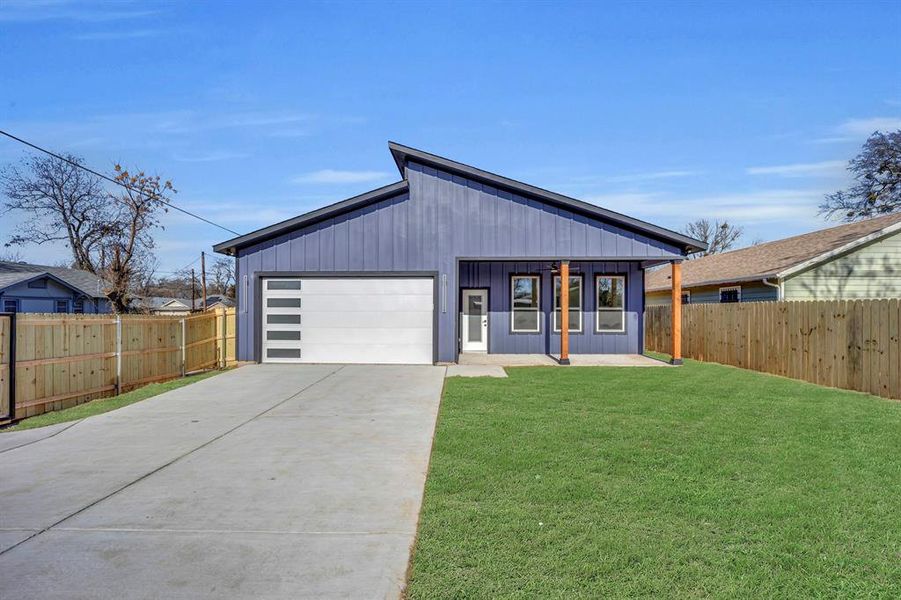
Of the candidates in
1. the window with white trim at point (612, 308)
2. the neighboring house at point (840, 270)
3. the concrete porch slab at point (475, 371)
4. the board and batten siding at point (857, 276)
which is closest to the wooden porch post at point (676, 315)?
the window with white trim at point (612, 308)

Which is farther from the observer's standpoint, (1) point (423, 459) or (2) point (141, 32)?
(2) point (141, 32)

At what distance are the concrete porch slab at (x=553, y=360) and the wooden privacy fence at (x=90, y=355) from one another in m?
7.14

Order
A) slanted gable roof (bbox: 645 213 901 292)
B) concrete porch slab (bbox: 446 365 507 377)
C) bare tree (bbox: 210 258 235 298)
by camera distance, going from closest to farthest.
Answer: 1. concrete porch slab (bbox: 446 365 507 377)
2. slanted gable roof (bbox: 645 213 901 292)
3. bare tree (bbox: 210 258 235 298)

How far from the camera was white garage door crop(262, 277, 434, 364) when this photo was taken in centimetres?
1462

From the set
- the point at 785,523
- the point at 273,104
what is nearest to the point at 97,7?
the point at 273,104

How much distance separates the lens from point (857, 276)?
16.1m

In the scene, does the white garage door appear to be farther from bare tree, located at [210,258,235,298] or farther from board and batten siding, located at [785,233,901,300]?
bare tree, located at [210,258,235,298]

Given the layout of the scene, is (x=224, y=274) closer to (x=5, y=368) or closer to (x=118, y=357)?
(x=118, y=357)

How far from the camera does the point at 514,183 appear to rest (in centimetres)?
1414

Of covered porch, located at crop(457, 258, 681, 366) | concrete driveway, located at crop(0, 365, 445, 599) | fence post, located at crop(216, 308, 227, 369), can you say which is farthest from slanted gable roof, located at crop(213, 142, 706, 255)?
concrete driveway, located at crop(0, 365, 445, 599)

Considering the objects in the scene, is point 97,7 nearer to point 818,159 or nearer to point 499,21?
point 499,21

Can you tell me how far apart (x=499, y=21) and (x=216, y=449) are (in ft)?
38.2

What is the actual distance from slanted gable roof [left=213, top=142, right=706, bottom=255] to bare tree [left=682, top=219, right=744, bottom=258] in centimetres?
4349

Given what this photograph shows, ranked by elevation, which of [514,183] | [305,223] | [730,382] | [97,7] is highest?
[97,7]
